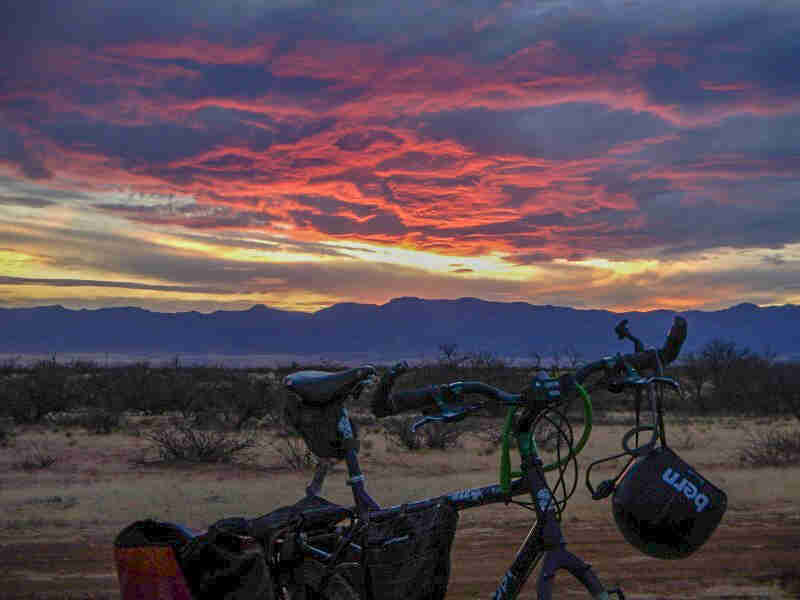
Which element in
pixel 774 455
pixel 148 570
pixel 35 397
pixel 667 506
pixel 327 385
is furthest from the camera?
pixel 35 397

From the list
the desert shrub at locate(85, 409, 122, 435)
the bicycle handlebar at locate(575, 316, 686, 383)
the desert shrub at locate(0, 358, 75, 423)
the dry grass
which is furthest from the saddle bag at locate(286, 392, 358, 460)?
the desert shrub at locate(0, 358, 75, 423)

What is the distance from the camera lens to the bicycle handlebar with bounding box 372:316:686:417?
3041 mm

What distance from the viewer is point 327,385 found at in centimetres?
357

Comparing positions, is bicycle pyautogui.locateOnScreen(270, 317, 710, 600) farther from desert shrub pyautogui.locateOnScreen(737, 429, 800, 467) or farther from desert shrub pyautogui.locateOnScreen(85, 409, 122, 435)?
desert shrub pyautogui.locateOnScreen(85, 409, 122, 435)

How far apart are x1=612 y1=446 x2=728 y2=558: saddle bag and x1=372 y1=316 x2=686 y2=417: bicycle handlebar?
32 cm

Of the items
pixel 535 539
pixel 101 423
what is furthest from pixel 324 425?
pixel 101 423

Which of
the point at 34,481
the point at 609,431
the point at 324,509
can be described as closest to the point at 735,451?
the point at 609,431

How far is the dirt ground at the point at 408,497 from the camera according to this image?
7.08 meters

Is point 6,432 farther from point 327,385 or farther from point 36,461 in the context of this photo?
point 327,385

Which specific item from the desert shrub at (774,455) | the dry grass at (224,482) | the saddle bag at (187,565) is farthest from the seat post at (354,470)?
the desert shrub at (774,455)

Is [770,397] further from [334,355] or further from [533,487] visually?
[334,355]

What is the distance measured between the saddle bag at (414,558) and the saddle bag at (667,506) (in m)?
0.66

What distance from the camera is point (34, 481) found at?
14539mm

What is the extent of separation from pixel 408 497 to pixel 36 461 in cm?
800
